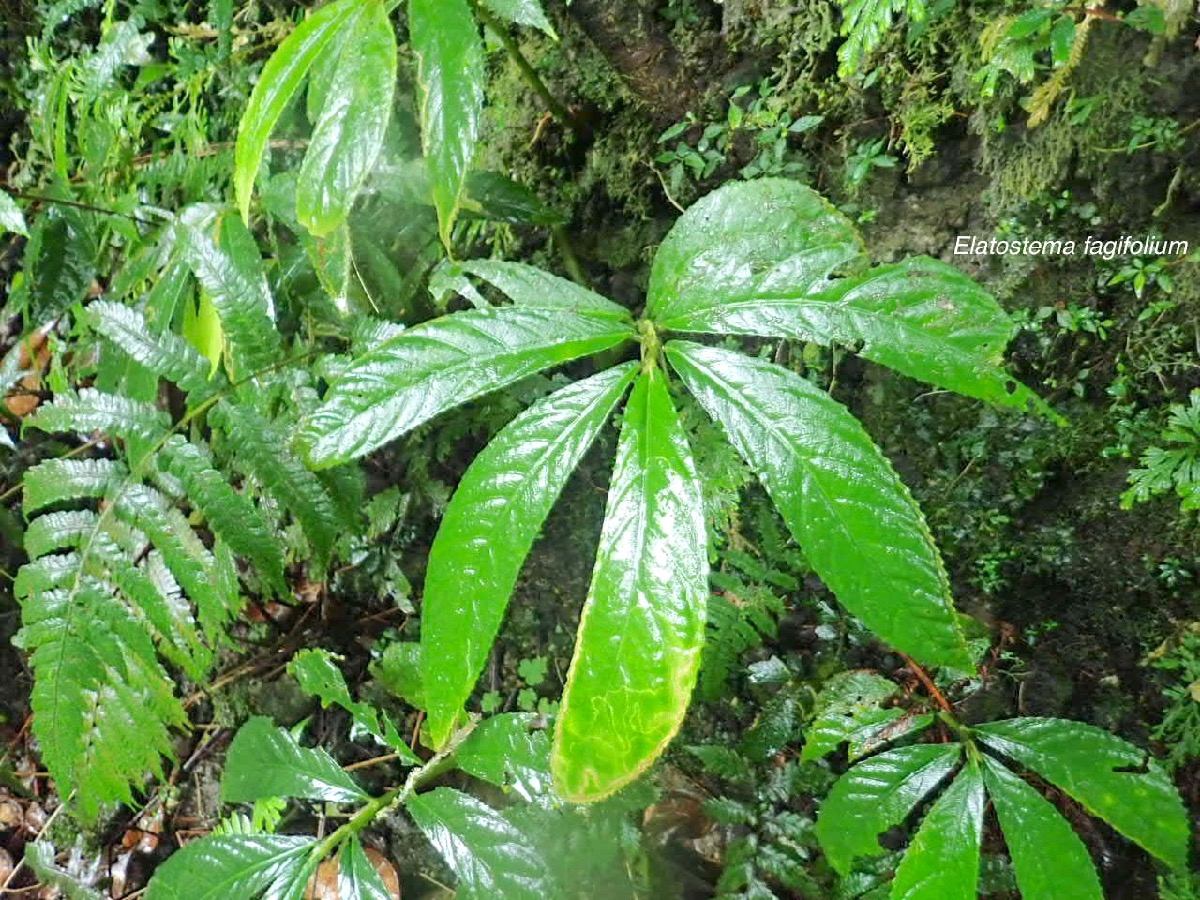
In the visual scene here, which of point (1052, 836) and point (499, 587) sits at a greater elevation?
point (499, 587)

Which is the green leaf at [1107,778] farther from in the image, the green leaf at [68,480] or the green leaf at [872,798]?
the green leaf at [68,480]

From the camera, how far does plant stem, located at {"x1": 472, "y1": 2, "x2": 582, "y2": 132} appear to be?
121 centimetres

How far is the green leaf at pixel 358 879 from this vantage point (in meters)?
1.15

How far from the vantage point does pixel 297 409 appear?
127cm

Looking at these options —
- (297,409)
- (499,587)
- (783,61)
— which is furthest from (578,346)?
(783,61)

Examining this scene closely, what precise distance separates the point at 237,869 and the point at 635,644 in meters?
0.95

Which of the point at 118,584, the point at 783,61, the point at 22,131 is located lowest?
the point at 118,584

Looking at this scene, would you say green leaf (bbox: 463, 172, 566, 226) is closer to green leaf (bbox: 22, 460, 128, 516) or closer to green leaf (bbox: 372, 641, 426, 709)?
green leaf (bbox: 22, 460, 128, 516)

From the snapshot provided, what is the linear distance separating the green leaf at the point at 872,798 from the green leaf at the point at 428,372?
69 cm

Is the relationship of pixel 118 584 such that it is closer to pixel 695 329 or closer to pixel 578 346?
pixel 578 346

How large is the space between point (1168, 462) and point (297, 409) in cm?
134

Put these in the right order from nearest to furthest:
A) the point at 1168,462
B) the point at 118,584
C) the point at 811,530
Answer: the point at 811,530 → the point at 1168,462 → the point at 118,584

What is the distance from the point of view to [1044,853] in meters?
0.88

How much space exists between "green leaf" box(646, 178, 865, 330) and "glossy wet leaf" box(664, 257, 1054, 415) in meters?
0.04
